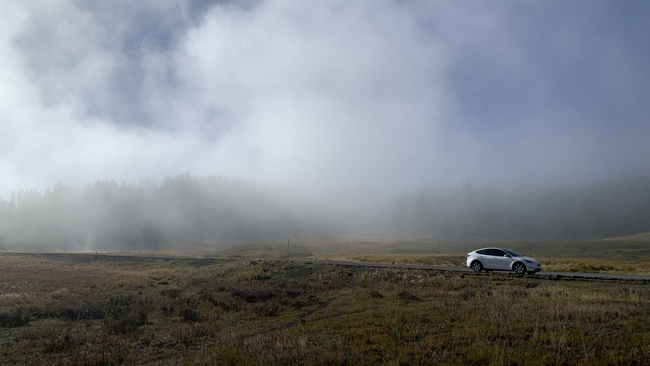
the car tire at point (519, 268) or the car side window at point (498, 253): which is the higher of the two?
the car side window at point (498, 253)

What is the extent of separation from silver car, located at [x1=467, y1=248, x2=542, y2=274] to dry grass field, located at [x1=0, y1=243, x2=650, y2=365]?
79.8 inches

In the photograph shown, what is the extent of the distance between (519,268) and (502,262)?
1.26m

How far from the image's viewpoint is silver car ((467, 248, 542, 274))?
26438 millimetres

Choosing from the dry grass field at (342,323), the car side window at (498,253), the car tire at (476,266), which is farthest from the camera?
the car tire at (476,266)

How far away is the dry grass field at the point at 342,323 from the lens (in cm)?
881

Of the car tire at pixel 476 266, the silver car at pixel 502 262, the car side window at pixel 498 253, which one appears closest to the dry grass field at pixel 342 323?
the silver car at pixel 502 262

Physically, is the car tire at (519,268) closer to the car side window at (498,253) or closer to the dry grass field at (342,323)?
the car side window at (498,253)

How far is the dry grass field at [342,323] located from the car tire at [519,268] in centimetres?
209

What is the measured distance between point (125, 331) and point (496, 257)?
85.9 ft

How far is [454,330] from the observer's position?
36.1 feet

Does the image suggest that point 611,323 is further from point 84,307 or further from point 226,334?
point 84,307

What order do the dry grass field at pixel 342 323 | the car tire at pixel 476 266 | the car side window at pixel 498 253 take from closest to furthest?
the dry grass field at pixel 342 323 < the car side window at pixel 498 253 < the car tire at pixel 476 266

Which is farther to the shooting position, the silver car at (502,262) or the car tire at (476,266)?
the car tire at (476,266)

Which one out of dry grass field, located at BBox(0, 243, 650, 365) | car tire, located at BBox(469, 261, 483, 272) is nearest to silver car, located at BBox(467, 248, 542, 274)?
car tire, located at BBox(469, 261, 483, 272)
